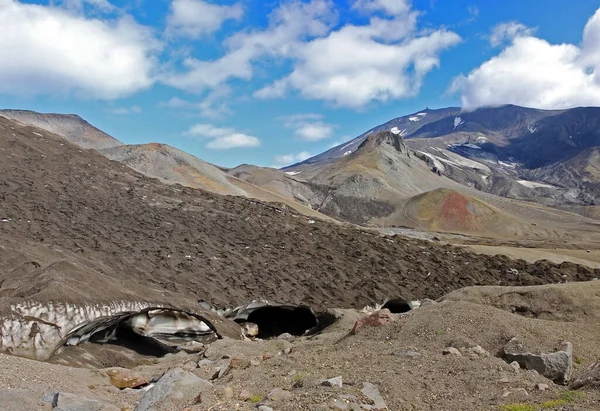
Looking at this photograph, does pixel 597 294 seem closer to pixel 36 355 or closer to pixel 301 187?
pixel 36 355

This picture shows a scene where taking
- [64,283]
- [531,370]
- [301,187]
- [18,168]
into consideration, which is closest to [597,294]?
[531,370]

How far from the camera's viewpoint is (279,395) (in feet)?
26.2

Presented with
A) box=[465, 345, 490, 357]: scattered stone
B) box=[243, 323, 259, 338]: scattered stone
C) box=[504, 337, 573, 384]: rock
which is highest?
box=[465, 345, 490, 357]: scattered stone

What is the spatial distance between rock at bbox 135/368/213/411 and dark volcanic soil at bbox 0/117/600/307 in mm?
10624

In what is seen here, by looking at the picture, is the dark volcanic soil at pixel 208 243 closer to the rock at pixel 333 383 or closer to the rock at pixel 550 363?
the rock at pixel 333 383

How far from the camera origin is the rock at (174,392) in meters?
8.35

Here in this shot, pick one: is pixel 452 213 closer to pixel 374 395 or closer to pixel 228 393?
pixel 374 395

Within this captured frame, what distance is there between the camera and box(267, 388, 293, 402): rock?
7.85m

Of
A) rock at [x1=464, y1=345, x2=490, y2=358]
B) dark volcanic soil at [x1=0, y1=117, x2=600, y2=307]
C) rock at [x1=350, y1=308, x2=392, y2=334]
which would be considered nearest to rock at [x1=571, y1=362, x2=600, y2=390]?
rock at [x1=464, y1=345, x2=490, y2=358]

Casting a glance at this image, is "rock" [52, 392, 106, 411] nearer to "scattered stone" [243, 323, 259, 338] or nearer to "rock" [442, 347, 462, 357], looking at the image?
"rock" [442, 347, 462, 357]

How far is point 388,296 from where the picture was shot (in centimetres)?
2355

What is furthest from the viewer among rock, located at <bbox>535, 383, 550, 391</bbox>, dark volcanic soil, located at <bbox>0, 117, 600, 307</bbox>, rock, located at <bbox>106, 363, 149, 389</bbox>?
dark volcanic soil, located at <bbox>0, 117, 600, 307</bbox>

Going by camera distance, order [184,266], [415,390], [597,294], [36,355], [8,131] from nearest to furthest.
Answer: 1. [415,390]
2. [36,355]
3. [597,294]
4. [184,266]
5. [8,131]

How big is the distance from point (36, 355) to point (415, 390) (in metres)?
8.62
